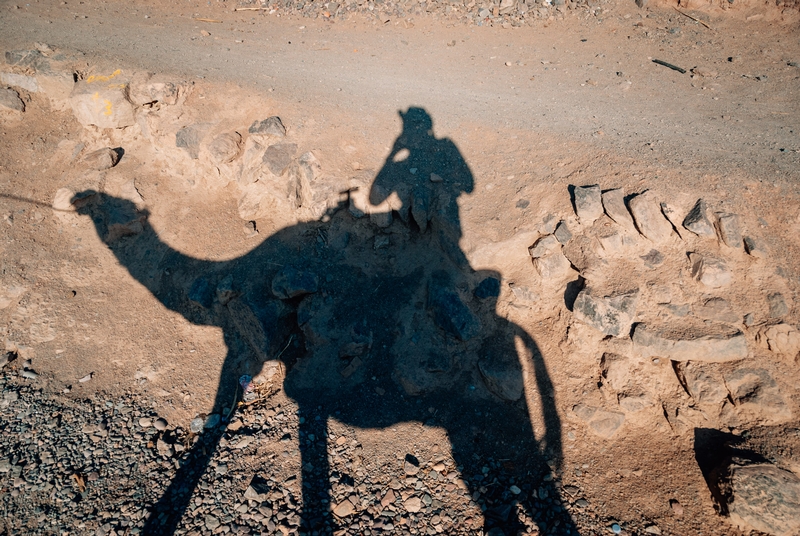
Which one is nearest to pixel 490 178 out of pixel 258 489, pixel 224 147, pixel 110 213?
pixel 224 147

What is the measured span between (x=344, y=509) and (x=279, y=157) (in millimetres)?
4428

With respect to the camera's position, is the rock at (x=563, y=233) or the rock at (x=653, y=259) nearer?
the rock at (x=653, y=259)

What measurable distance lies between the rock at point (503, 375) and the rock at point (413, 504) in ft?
4.48

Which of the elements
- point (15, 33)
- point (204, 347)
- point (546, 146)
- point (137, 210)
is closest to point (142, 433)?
point (204, 347)

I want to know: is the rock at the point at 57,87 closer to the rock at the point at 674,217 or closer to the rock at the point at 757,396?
the rock at the point at 674,217

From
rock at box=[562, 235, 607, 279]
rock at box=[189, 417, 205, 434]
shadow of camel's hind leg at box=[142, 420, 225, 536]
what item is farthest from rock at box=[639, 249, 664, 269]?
rock at box=[189, 417, 205, 434]

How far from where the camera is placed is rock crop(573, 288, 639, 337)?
421 centimetres

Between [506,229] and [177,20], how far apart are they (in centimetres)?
763

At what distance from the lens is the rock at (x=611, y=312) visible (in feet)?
13.8

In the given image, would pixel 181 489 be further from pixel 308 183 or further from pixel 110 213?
pixel 110 213

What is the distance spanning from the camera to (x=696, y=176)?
4492mm

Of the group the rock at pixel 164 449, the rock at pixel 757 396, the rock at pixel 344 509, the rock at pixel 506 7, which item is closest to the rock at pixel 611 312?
the rock at pixel 757 396

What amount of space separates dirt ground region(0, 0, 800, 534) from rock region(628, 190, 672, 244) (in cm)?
11

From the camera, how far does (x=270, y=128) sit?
18.8 feet
